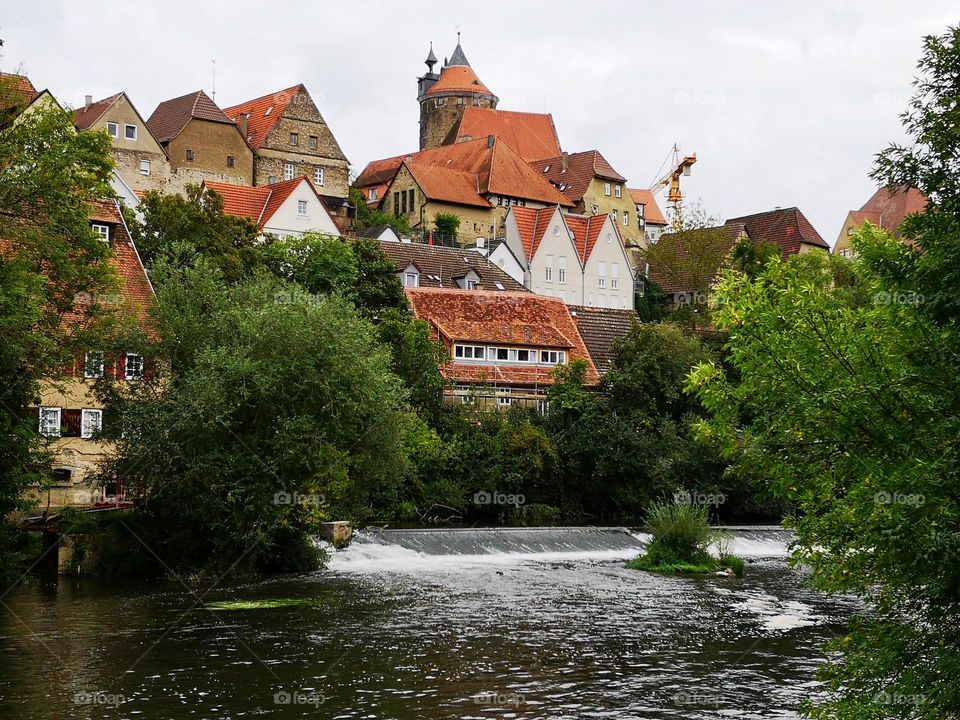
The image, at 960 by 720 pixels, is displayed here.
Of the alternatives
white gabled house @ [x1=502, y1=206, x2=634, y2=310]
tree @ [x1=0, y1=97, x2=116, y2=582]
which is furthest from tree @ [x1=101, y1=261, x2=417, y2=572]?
white gabled house @ [x1=502, y1=206, x2=634, y2=310]

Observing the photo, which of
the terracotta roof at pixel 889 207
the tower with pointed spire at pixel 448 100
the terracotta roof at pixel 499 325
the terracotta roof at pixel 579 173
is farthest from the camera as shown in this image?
the tower with pointed spire at pixel 448 100

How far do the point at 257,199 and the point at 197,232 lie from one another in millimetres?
22562

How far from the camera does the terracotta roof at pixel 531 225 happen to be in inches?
3730

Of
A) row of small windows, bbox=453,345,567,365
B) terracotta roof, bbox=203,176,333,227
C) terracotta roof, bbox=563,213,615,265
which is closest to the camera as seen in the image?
row of small windows, bbox=453,345,567,365

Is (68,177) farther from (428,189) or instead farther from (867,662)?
(428,189)

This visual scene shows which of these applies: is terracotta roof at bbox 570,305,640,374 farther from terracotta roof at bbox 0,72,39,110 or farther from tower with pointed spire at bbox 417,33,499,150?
tower with pointed spire at bbox 417,33,499,150

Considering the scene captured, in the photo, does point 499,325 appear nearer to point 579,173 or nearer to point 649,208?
point 579,173

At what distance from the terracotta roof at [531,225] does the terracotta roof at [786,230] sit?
88.0 ft

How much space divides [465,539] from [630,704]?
22166 mm

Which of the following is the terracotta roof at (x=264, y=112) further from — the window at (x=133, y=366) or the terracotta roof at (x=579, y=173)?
the window at (x=133, y=366)

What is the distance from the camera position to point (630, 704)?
19656 millimetres

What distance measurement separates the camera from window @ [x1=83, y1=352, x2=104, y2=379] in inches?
1364

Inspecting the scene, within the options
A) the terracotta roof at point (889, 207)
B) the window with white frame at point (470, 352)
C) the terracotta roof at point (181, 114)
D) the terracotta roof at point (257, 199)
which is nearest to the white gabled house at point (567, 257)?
the terracotta roof at point (257, 199)

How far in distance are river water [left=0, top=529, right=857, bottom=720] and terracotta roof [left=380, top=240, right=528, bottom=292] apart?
39.5m
